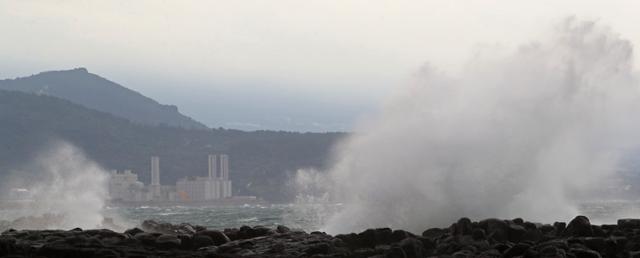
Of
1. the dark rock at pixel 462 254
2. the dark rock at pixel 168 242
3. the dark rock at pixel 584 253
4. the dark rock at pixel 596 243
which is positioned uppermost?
the dark rock at pixel 168 242

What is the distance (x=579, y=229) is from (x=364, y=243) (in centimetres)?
399

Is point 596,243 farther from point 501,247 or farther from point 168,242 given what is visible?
point 168,242

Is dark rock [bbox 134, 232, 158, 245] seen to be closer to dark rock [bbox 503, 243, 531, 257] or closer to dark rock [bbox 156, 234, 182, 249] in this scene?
dark rock [bbox 156, 234, 182, 249]

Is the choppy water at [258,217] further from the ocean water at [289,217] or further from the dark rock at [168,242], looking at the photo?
the dark rock at [168,242]

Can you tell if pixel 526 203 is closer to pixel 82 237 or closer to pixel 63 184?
pixel 82 237

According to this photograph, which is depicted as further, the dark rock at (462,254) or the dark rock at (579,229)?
the dark rock at (579,229)

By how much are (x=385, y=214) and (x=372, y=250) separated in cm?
1058

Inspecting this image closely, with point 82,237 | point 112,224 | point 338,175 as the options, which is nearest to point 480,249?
point 82,237

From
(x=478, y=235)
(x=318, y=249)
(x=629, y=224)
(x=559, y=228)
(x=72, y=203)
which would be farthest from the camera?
(x=72, y=203)

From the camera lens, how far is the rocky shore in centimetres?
1881

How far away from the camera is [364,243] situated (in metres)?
21.6

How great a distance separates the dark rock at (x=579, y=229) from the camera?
21.6m

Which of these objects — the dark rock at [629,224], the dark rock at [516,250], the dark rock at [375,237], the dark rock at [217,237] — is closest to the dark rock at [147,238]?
the dark rock at [217,237]

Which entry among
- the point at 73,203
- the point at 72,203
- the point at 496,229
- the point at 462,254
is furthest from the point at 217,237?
the point at 72,203
